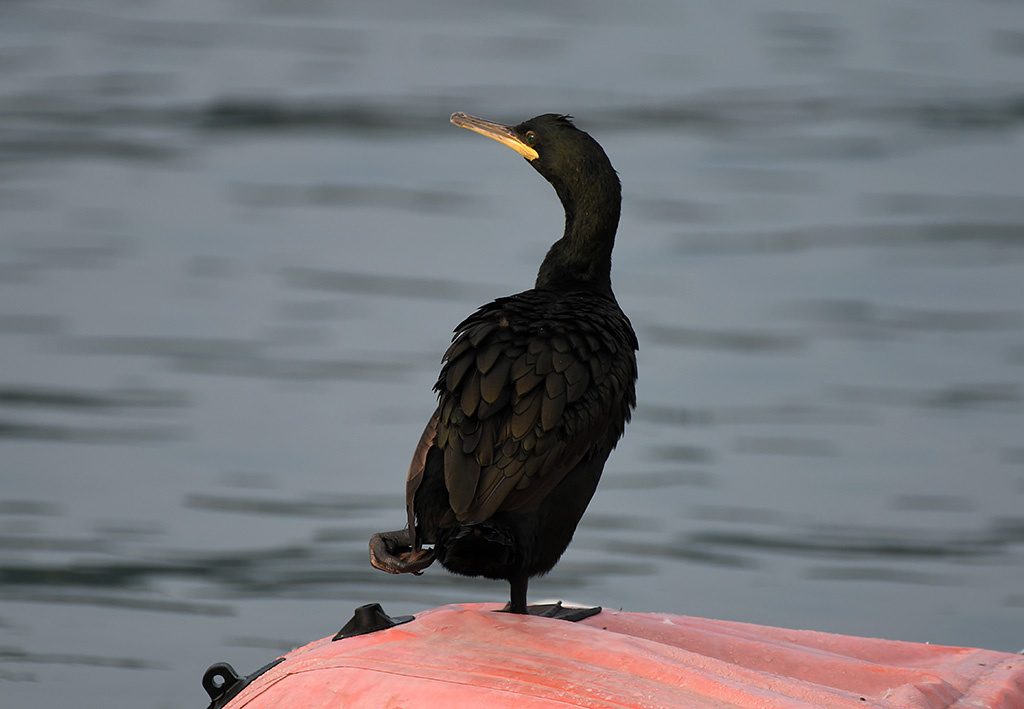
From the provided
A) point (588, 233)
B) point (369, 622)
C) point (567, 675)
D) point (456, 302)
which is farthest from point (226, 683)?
point (456, 302)

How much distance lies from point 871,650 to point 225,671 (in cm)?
122

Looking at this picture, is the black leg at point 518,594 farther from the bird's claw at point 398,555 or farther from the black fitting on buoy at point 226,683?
the black fitting on buoy at point 226,683

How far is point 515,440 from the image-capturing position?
217 cm

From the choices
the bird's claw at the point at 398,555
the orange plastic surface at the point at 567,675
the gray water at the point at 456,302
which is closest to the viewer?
the orange plastic surface at the point at 567,675

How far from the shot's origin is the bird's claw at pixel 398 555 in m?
2.07

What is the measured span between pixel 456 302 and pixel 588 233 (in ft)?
13.6

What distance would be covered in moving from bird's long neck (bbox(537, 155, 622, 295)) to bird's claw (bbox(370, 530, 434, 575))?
0.69 meters

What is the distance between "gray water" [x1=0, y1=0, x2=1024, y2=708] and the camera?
473 centimetres

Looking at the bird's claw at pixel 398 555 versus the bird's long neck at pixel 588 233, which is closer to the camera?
the bird's claw at pixel 398 555

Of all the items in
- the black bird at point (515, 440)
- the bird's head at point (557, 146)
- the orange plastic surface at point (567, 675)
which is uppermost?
the bird's head at point (557, 146)

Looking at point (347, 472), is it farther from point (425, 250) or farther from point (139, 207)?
point (139, 207)

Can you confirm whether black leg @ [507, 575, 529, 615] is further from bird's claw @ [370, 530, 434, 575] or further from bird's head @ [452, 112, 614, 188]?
bird's head @ [452, 112, 614, 188]

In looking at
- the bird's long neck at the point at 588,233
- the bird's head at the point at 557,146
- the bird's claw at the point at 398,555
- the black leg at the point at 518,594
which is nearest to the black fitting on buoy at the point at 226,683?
the bird's claw at the point at 398,555

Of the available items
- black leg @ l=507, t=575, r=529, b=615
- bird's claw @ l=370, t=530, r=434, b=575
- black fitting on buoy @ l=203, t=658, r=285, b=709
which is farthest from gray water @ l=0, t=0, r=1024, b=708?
bird's claw @ l=370, t=530, r=434, b=575
